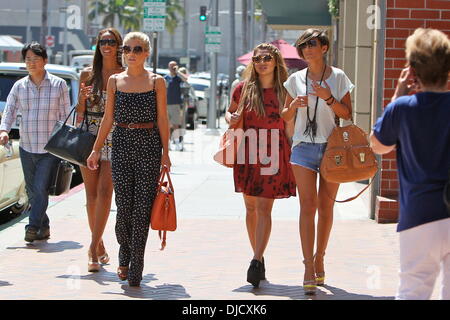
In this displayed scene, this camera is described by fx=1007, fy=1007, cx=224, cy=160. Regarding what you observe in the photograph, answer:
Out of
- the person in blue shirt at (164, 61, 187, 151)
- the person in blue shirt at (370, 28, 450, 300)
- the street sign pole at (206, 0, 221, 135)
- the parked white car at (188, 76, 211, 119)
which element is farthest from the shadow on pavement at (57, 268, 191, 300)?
the parked white car at (188, 76, 211, 119)

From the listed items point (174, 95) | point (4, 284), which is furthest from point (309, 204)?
point (174, 95)

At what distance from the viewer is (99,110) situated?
822 cm

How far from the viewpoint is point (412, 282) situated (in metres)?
4.74

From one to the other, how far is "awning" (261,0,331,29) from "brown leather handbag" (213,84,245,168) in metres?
16.4

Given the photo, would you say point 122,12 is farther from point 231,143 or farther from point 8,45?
point 231,143

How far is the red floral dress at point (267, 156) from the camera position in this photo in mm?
7629

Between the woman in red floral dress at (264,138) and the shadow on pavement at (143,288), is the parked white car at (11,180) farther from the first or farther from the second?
the woman in red floral dress at (264,138)

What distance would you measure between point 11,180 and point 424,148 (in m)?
6.86

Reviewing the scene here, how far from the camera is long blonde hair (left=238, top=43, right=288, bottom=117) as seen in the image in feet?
25.0

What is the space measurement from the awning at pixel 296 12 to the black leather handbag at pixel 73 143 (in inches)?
634

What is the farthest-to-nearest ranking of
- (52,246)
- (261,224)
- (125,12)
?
(125,12) < (52,246) < (261,224)

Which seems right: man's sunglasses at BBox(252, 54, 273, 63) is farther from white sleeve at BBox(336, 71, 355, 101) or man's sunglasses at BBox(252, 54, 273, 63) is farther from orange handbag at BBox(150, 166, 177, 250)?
orange handbag at BBox(150, 166, 177, 250)

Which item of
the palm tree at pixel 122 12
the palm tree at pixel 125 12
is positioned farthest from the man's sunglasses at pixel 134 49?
the palm tree at pixel 122 12

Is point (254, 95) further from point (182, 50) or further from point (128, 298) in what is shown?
point (182, 50)
